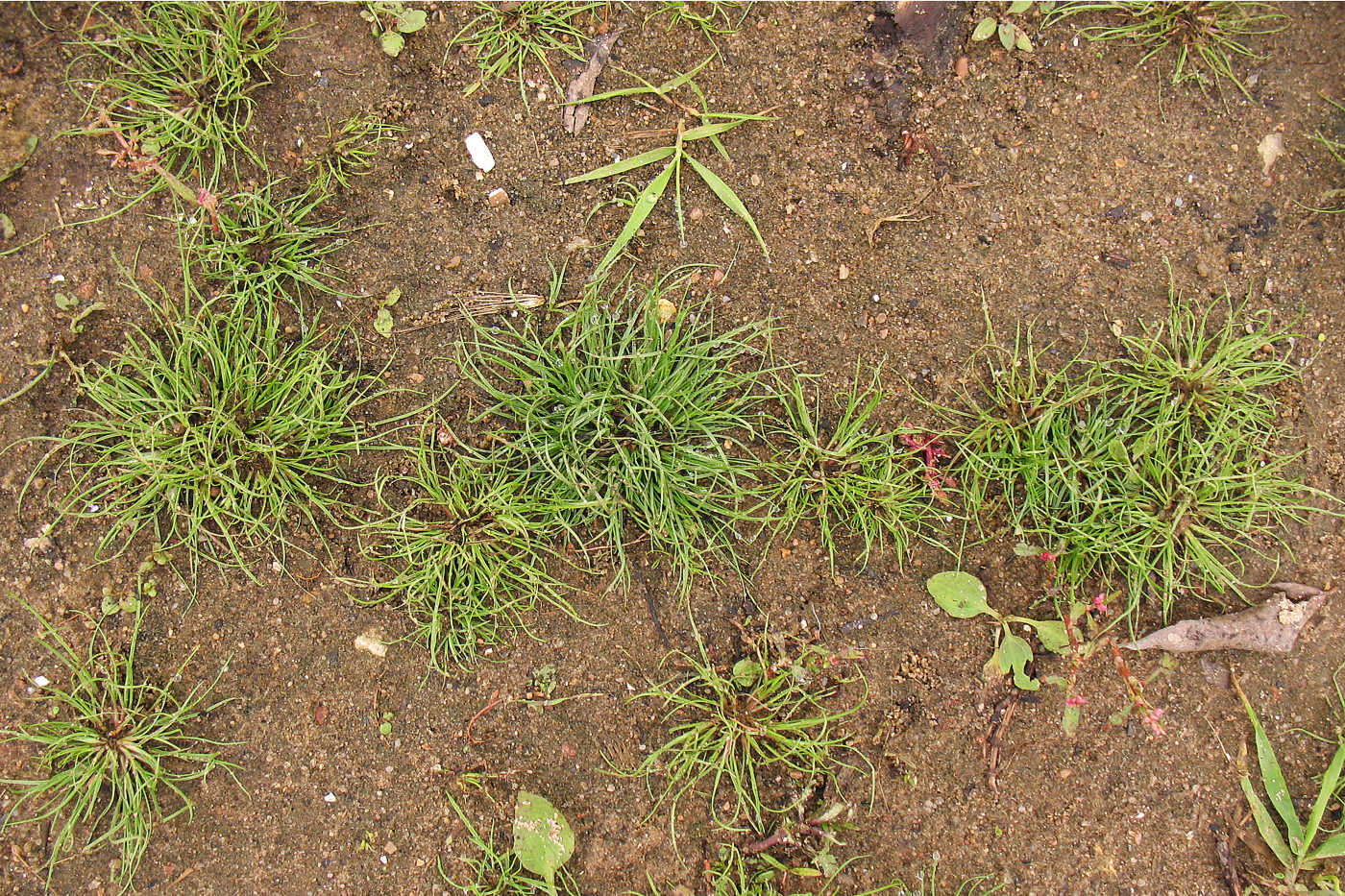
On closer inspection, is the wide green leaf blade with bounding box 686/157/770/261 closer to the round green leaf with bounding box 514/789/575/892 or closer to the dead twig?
the dead twig

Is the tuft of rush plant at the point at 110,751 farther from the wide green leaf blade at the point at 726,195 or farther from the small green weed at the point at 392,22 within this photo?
the wide green leaf blade at the point at 726,195

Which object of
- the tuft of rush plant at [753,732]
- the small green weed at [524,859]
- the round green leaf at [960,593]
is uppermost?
the round green leaf at [960,593]

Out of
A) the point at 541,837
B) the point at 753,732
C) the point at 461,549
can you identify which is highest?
the point at 461,549

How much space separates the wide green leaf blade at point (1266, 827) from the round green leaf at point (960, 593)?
929 millimetres

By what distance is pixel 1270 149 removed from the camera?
2445 mm

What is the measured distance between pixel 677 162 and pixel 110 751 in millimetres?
2380

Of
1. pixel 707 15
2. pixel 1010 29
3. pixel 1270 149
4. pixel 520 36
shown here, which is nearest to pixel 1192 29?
pixel 1270 149

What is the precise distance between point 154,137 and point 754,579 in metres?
2.27

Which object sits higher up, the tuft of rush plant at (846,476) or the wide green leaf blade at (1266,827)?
the tuft of rush plant at (846,476)

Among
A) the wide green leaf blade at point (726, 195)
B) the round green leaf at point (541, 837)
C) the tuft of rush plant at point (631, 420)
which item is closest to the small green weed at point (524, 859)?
the round green leaf at point (541, 837)

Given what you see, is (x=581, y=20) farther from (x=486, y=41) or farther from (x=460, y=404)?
(x=460, y=404)

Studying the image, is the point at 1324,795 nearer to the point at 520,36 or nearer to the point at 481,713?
the point at 481,713

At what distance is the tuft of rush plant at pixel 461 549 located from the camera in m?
2.26

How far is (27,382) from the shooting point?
234cm
